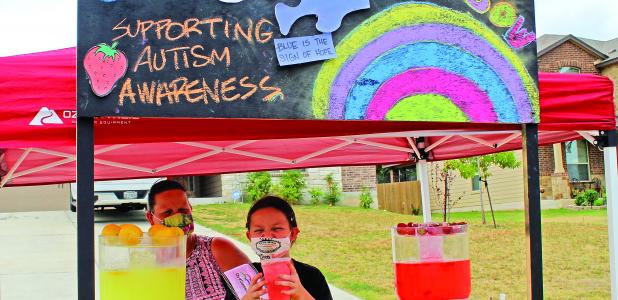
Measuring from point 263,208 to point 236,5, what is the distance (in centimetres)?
96

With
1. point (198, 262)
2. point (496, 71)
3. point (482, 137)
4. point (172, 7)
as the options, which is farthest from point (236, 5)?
point (482, 137)

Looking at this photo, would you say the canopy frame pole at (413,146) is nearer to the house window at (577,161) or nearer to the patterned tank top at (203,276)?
the patterned tank top at (203,276)

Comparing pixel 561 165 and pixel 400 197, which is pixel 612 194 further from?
pixel 561 165

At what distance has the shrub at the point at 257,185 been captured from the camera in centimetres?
1983

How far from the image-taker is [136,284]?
7.45 feet

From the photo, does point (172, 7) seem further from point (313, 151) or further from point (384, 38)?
point (313, 151)

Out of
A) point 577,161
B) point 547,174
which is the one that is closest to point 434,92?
point 547,174

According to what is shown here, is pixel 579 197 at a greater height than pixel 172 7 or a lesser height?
lesser

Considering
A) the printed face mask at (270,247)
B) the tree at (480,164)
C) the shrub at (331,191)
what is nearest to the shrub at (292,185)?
the shrub at (331,191)

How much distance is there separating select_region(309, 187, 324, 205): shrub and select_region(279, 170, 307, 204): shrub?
0.36m

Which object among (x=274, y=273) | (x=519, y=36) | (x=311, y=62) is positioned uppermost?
(x=519, y=36)

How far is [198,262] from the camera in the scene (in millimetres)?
3418

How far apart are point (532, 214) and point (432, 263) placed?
1.72 ft

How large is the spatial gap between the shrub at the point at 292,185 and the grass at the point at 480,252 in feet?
6.28
